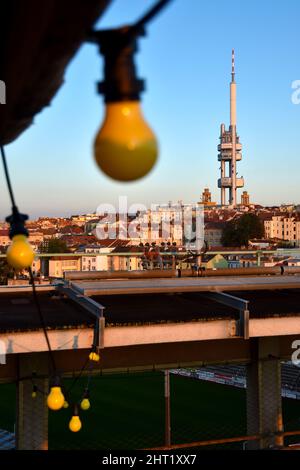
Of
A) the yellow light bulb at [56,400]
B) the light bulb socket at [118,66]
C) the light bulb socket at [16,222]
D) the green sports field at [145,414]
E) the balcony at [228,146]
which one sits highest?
the balcony at [228,146]

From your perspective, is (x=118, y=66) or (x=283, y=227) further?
(x=283, y=227)

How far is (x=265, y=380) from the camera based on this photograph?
5.01 meters

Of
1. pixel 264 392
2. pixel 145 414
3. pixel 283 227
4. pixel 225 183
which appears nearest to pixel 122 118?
pixel 264 392

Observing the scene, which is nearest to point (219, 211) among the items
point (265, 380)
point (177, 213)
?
point (177, 213)

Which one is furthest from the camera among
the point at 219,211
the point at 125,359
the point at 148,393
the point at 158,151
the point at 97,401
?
the point at 219,211

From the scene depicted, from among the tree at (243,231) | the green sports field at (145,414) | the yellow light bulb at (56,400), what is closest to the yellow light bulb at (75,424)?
the yellow light bulb at (56,400)

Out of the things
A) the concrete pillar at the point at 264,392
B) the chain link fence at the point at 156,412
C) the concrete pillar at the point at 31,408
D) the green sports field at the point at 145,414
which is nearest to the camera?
the concrete pillar at the point at 31,408

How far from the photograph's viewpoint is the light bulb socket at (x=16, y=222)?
165 cm

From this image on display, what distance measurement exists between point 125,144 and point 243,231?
7312 centimetres

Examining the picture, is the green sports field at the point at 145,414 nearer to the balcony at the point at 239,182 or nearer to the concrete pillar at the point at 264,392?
the concrete pillar at the point at 264,392

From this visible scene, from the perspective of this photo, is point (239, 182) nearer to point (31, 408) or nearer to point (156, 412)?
point (156, 412)

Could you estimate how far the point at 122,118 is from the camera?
920 millimetres
